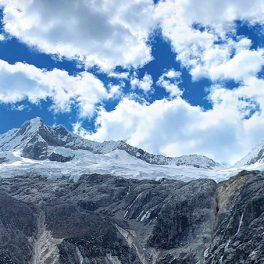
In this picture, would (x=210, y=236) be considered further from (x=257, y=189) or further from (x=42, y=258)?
(x=42, y=258)

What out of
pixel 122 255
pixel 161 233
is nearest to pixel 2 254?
pixel 122 255

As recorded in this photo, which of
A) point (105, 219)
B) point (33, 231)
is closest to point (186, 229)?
point (105, 219)

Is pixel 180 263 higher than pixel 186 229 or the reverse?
the reverse

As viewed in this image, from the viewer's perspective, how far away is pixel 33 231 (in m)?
186

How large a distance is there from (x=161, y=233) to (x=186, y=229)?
8.18 m

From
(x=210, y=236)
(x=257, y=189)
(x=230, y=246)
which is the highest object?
(x=257, y=189)

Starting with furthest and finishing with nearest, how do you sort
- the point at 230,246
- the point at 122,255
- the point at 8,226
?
1. the point at 8,226
2. the point at 122,255
3. the point at 230,246

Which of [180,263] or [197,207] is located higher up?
[197,207]

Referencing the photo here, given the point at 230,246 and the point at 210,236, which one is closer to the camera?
the point at 230,246

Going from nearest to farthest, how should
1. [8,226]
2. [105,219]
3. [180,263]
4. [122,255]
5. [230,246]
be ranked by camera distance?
[230,246] → [180,263] → [122,255] → [8,226] → [105,219]

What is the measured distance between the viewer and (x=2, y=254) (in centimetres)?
16288

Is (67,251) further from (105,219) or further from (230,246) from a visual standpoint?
(230,246)

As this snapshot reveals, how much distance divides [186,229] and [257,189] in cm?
2574

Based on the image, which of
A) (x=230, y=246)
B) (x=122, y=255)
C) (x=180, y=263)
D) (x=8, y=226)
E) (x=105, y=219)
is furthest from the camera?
(x=105, y=219)
